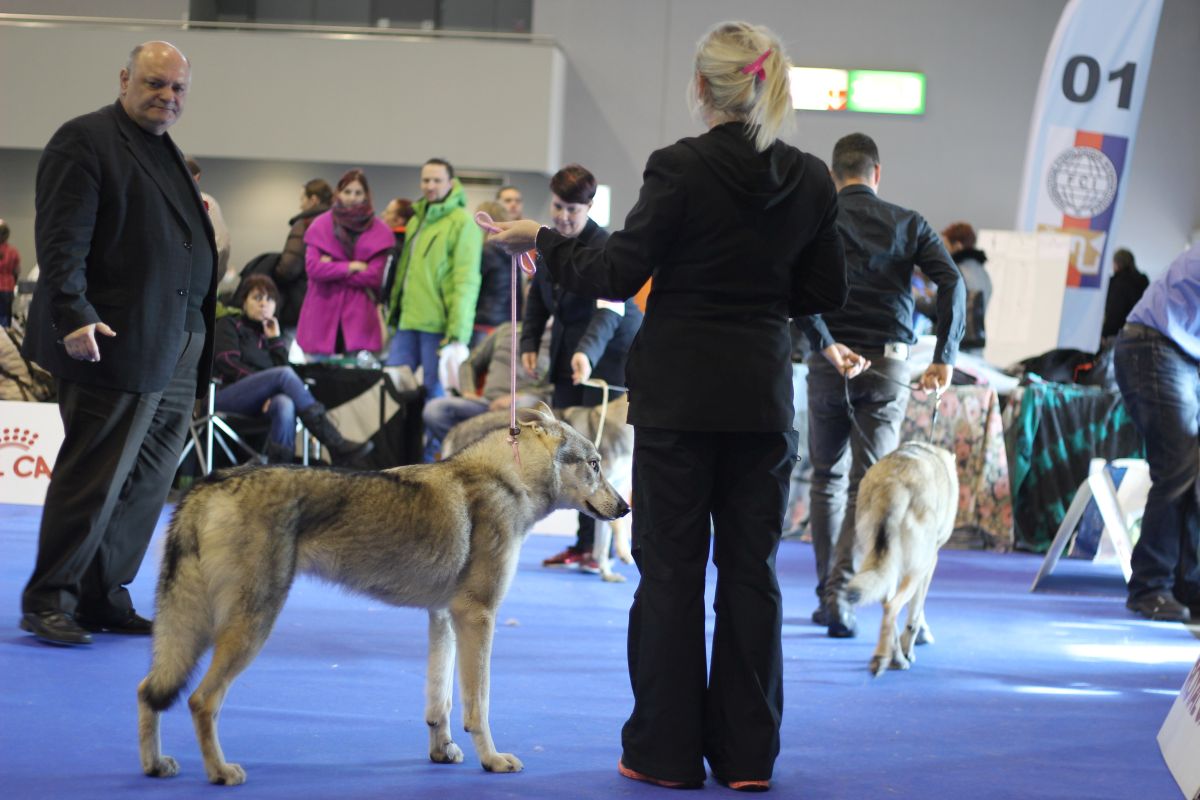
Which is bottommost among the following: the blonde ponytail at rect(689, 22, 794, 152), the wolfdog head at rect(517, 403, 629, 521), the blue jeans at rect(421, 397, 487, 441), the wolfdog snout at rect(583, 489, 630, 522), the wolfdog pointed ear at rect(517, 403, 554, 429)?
the blue jeans at rect(421, 397, 487, 441)

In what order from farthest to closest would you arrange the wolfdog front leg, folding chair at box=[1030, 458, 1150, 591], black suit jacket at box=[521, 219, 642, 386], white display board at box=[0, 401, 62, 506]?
white display board at box=[0, 401, 62, 506]
folding chair at box=[1030, 458, 1150, 591]
black suit jacket at box=[521, 219, 642, 386]
the wolfdog front leg

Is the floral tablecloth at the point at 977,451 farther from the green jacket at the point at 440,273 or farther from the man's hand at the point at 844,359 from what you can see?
the man's hand at the point at 844,359

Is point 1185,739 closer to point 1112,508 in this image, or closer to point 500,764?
point 500,764

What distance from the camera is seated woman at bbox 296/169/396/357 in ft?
29.3

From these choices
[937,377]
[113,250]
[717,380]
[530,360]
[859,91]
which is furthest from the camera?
[859,91]

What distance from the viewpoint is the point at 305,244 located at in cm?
931

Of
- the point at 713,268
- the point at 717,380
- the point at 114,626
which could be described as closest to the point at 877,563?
the point at 717,380

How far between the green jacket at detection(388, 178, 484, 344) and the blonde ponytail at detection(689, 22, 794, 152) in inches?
223

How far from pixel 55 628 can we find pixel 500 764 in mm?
1929

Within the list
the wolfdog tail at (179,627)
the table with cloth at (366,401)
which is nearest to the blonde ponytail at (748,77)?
the wolfdog tail at (179,627)

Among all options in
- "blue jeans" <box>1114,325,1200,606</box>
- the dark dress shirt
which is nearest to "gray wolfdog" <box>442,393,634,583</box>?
the dark dress shirt

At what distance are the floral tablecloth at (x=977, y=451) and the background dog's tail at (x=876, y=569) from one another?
12.6 ft

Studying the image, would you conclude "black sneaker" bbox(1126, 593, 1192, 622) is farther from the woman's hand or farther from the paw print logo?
the paw print logo

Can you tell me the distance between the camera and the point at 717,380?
301cm
